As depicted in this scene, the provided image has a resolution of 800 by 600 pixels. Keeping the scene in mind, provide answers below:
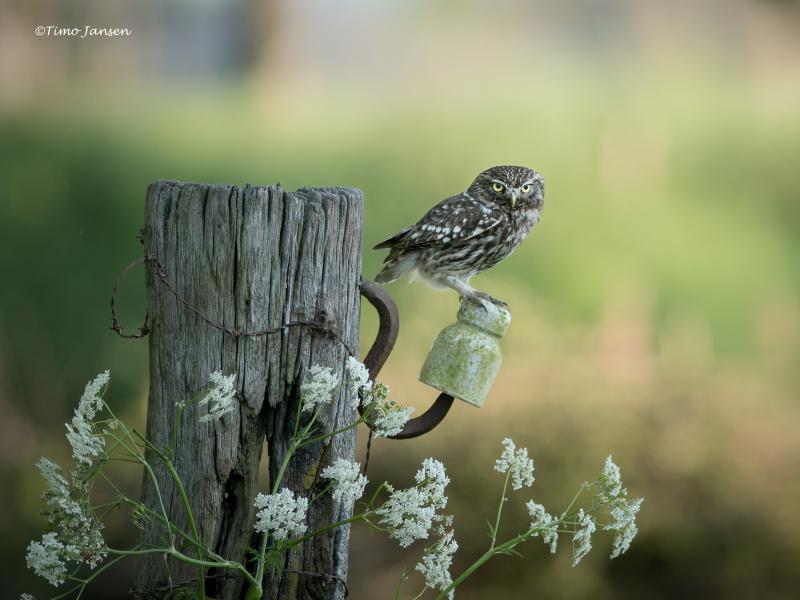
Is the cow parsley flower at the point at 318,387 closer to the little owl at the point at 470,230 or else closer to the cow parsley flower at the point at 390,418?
the cow parsley flower at the point at 390,418

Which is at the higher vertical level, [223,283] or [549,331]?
[223,283]

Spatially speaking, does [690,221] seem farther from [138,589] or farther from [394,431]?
[138,589]

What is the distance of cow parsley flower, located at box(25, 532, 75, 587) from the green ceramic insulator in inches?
34.1

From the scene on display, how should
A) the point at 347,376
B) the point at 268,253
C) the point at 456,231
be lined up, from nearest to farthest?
the point at 268,253, the point at 347,376, the point at 456,231

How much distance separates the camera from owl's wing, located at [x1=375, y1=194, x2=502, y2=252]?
9.25ft

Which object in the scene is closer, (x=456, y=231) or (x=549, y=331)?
(x=456, y=231)

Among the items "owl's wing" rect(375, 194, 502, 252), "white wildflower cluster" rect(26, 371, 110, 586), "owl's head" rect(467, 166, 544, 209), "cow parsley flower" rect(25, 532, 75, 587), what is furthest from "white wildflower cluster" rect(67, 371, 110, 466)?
"owl's head" rect(467, 166, 544, 209)

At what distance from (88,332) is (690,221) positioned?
2870mm

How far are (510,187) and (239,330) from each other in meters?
1.22

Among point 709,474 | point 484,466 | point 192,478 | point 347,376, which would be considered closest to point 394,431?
point 347,376

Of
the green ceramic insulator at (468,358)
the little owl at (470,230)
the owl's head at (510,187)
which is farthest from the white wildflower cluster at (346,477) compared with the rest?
the owl's head at (510,187)

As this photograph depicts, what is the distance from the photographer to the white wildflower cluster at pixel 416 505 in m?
1.90

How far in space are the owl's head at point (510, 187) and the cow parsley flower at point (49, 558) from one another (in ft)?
5.47

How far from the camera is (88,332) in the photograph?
4465mm
